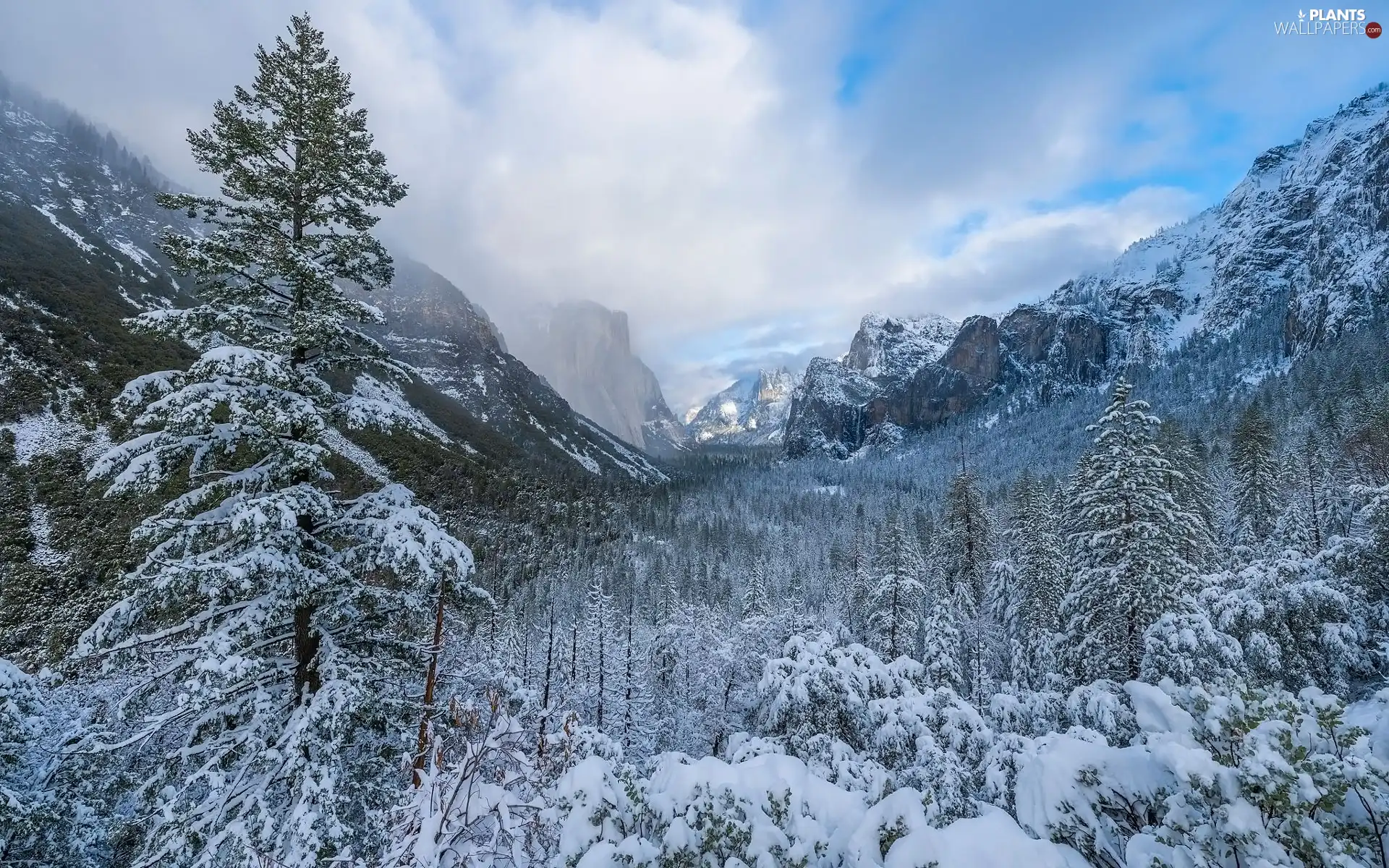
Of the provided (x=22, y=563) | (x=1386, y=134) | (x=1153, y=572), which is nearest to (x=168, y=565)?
(x=1153, y=572)

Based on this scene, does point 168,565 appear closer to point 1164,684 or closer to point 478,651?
point 1164,684

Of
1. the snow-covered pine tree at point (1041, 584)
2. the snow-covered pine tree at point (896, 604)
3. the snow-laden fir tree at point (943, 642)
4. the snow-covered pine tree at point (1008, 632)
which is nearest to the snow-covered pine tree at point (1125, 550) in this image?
the snow-laden fir tree at point (943, 642)

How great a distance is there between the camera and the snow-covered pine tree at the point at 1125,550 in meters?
14.7

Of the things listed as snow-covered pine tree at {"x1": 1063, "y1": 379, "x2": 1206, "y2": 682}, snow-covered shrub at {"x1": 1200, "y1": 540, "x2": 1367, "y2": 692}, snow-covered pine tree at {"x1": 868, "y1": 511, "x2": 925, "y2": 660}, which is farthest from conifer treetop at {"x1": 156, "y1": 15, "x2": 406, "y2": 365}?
snow-covered pine tree at {"x1": 868, "y1": 511, "x2": 925, "y2": 660}

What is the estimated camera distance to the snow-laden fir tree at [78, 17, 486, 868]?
19.2 feet

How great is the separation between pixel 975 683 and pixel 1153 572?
8.85 meters

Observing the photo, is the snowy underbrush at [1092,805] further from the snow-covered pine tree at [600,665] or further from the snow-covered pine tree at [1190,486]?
the snow-covered pine tree at [600,665]

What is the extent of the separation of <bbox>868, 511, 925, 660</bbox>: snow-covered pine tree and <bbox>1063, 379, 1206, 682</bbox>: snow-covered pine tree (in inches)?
339

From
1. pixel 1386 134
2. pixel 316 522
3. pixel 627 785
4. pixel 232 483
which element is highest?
pixel 1386 134

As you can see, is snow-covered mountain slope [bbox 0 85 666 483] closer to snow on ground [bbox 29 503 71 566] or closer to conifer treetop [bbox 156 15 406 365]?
snow on ground [bbox 29 503 71 566]

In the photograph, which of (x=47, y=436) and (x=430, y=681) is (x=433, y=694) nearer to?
(x=430, y=681)

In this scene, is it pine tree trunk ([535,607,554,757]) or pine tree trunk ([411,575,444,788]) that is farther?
pine tree trunk ([411,575,444,788])

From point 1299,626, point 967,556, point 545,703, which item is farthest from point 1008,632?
point 545,703

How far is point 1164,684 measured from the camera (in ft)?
14.4
